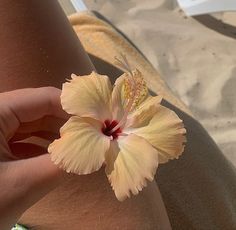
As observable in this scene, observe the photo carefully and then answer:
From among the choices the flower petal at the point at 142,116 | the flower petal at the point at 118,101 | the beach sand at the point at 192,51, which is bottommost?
the beach sand at the point at 192,51

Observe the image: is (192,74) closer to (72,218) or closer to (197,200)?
(197,200)

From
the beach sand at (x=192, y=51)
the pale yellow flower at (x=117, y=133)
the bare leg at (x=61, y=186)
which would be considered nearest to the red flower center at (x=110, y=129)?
the pale yellow flower at (x=117, y=133)

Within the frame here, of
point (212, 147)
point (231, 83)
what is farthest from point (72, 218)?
point (231, 83)

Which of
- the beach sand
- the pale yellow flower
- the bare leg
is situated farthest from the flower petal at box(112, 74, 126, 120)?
the beach sand

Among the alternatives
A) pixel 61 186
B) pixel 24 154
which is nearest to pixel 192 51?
pixel 61 186

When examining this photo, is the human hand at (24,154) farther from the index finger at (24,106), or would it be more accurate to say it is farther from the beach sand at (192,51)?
the beach sand at (192,51)
